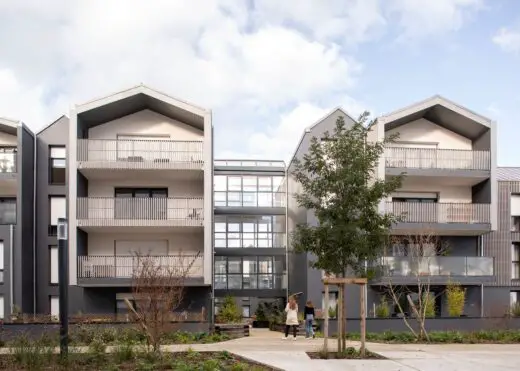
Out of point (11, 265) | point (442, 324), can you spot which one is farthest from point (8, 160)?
point (442, 324)

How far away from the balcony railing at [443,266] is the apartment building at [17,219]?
15.3 m

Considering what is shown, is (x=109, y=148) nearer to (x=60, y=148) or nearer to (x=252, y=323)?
(x=60, y=148)

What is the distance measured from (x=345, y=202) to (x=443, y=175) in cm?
1520

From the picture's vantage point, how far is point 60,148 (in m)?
29.6

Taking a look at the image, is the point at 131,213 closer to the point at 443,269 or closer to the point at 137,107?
the point at 137,107

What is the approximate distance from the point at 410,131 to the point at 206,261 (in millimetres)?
11755

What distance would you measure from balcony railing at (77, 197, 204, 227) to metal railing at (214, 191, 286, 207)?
31.9 ft

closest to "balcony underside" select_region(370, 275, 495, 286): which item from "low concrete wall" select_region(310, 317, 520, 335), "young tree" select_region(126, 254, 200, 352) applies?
"low concrete wall" select_region(310, 317, 520, 335)

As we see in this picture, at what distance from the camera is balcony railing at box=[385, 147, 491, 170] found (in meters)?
29.5

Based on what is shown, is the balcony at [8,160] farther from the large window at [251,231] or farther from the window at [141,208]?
the large window at [251,231]

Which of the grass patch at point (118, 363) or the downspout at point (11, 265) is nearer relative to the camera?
the grass patch at point (118, 363)

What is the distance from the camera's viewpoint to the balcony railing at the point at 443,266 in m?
27.9

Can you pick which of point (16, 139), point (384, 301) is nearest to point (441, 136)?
point (384, 301)

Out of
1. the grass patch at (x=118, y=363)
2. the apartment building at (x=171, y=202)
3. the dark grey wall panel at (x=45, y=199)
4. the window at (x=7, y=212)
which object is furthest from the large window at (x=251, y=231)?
the grass patch at (x=118, y=363)
